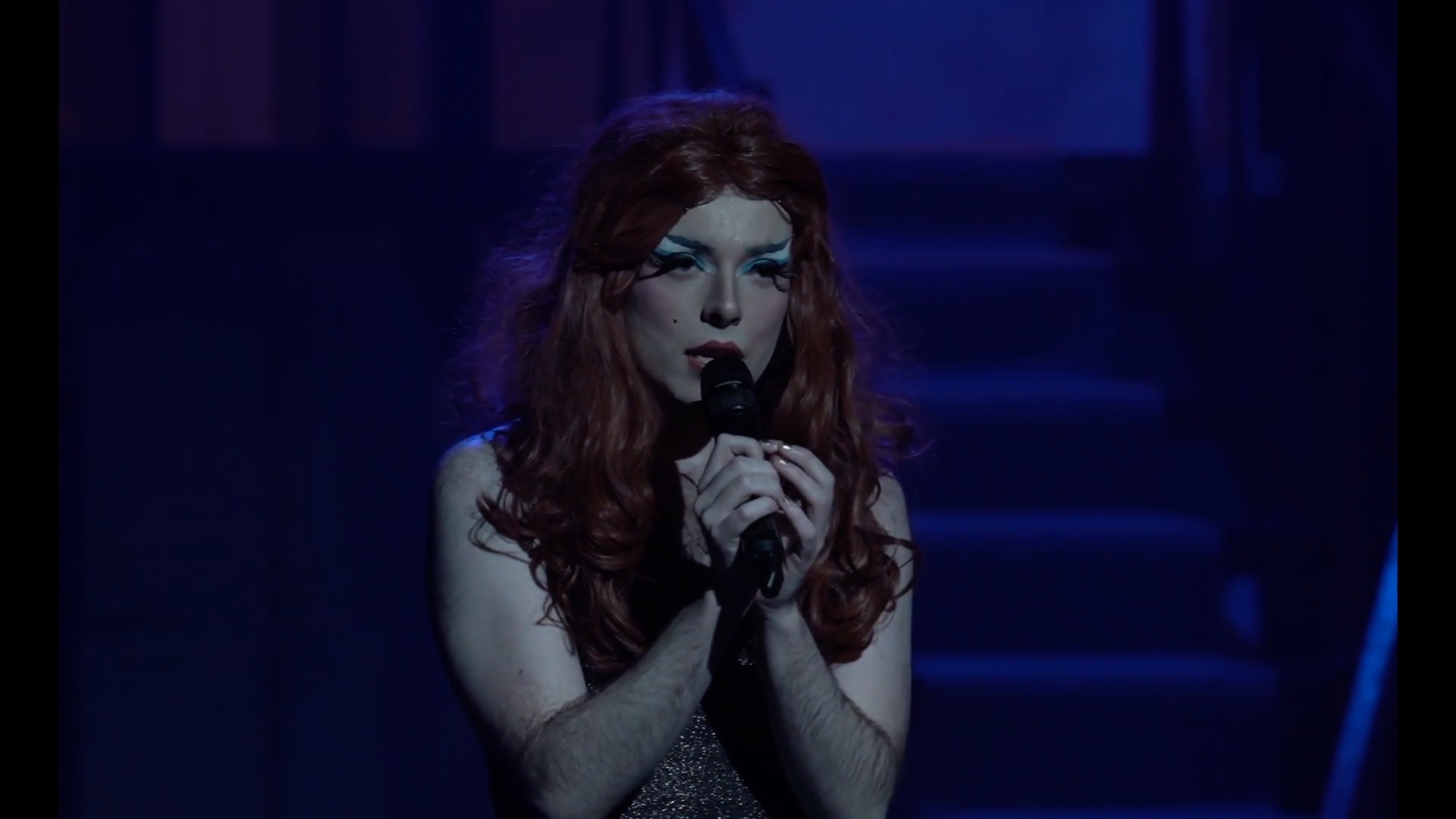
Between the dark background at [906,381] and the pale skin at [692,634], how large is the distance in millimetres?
1186

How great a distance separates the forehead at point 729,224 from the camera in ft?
4.86

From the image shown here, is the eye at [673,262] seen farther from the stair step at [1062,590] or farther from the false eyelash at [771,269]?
the stair step at [1062,590]

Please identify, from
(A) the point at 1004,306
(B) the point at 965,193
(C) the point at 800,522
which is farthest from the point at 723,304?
(B) the point at 965,193

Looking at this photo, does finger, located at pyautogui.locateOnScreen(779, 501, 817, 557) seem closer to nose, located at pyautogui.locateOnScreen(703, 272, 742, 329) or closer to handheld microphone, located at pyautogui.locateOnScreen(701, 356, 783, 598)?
handheld microphone, located at pyautogui.locateOnScreen(701, 356, 783, 598)

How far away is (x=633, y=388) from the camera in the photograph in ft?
5.13

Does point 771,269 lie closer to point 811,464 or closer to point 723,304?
point 723,304

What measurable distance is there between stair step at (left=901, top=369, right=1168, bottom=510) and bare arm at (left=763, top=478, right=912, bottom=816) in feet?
5.32

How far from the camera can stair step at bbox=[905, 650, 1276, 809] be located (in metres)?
2.86

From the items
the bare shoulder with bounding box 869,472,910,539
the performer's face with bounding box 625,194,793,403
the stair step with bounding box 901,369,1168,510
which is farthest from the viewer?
the stair step with bounding box 901,369,1168,510

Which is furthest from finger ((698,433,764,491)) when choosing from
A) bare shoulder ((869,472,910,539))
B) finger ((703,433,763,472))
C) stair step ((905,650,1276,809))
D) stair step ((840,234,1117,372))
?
stair step ((840,234,1117,372))

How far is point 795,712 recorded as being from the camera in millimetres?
1399

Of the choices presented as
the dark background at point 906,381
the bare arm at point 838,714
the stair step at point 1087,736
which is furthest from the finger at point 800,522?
the stair step at point 1087,736

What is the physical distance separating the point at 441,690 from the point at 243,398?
2.01ft

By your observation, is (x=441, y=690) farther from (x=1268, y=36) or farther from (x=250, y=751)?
(x=1268, y=36)
